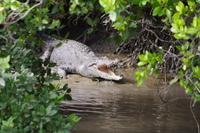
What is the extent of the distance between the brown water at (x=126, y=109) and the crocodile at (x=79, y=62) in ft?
1.65

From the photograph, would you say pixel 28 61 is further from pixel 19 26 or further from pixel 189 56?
pixel 189 56

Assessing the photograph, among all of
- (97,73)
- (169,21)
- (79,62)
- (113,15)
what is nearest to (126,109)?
(97,73)

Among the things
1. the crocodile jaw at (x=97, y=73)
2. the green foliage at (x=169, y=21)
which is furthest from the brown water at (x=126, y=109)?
the green foliage at (x=169, y=21)

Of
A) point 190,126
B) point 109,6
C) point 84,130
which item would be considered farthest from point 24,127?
point 190,126

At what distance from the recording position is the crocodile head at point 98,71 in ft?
31.6

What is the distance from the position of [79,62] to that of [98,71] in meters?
1.22

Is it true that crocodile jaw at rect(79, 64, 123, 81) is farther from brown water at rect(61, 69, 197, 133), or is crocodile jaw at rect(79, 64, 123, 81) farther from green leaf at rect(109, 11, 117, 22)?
green leaf at rect(109, 11, 117, 22)

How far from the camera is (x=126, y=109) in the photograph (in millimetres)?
7188

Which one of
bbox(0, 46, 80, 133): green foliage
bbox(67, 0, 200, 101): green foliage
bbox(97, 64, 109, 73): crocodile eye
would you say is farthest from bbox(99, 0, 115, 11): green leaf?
bbox(97, 64, 109, 73): crocodile eye

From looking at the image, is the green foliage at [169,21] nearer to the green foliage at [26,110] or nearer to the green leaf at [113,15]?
the green leaf at [113,15]

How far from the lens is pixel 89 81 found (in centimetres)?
988

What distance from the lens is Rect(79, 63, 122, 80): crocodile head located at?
9625 mm

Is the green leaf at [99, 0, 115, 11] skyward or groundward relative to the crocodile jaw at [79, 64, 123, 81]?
skyward

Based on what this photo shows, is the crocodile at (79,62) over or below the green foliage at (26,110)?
over
